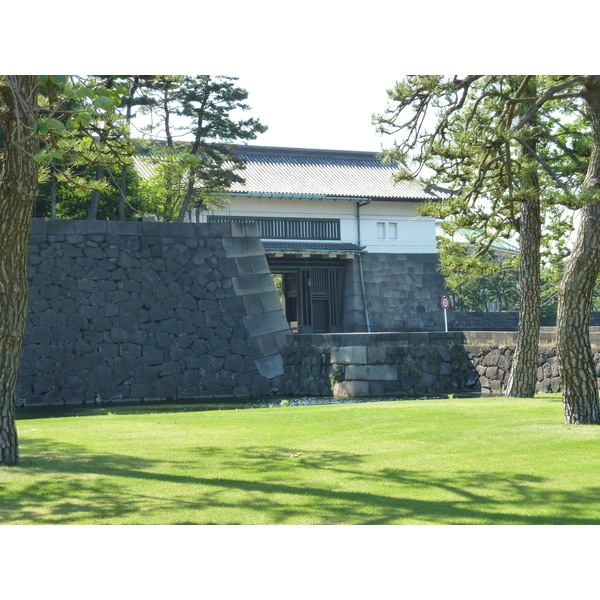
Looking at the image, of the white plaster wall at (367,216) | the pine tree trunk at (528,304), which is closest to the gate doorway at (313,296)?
the white plaster wall at (367,216)

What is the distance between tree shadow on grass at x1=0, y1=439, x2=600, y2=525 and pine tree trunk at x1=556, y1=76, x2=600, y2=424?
8.84ft

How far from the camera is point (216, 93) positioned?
811 inches

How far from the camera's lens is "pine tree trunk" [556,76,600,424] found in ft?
25.2

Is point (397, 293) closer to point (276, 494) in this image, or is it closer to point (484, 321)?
point (484, 321)

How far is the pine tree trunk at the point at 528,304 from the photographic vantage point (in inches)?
460

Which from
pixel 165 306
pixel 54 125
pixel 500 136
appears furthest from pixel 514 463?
pixel 165 306

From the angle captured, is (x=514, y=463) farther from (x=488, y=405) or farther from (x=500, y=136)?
(x=488, y=405)

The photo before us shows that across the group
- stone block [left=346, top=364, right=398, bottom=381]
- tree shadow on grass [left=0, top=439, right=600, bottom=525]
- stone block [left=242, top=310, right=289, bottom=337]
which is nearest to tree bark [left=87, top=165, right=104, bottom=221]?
Answer: stone block [left=242, top=310, right=289, bottom=337]

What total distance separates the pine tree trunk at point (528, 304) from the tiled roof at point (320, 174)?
52.2ft

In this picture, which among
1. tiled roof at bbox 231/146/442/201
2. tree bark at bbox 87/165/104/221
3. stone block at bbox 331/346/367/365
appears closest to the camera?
stone block at bbox 331/346/367/365

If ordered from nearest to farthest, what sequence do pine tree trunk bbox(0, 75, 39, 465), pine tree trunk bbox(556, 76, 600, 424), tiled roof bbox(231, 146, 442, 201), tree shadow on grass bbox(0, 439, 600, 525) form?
1. tree shadow on grass bbox(0, 439, 600, 525)
2. pine tree trunk bbox(0, 75, 39, 465)
3. pine tree trunk bbox(556, 76, 600, 424)
4. tiled roof bbox(231, 146, 442, 201)

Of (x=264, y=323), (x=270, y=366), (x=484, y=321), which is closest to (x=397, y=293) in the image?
(x=484, y=321)

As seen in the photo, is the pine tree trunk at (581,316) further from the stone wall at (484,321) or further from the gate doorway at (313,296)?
the gate doorway at (313,296)

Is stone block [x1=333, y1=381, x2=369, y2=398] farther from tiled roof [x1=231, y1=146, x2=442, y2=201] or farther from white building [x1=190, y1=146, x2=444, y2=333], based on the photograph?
tiled roof [x1=231, y1=146, x2=442, y2=201]
